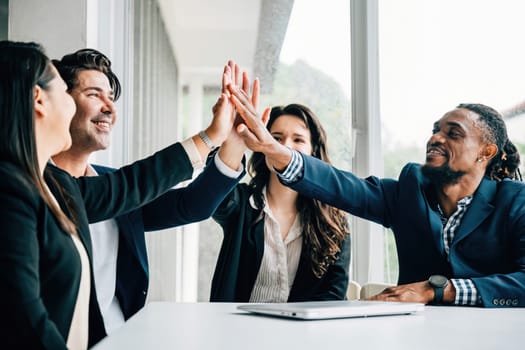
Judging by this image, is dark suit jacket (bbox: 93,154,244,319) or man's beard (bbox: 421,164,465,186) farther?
man's beard (bbox: 421,164,465,186)

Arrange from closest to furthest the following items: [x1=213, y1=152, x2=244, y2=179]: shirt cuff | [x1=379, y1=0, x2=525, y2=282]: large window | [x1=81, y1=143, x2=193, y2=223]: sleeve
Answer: [x1=81, y1=143, x2=193, y2=223]: sleeve
[x1=213, y1=152, x2=244, y2=179]: shirt cuff
[x1=379, y1=0, x2=525, y2=282]: large window

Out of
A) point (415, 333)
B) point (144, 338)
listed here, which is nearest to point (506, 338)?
point (415, 333)

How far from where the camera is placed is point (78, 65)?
1960 millimetres

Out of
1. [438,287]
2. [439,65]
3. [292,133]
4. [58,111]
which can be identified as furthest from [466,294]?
[439,65]

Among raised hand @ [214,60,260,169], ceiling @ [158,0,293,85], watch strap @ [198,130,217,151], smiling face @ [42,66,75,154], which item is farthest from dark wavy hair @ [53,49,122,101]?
ceiling @ [158,0,293,85]

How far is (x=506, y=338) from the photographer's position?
3.37 feet

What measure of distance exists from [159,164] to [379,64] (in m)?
1.65

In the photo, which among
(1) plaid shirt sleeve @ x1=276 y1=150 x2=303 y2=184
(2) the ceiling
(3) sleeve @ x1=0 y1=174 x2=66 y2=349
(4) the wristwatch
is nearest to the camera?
(3) sleeve @ x1=0 y1=174 x2=66 y2=349

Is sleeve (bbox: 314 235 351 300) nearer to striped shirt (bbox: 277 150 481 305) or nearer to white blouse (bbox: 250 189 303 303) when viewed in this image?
white blouse (bbox: 250 189 303 303)

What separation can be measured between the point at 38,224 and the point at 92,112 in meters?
1.01

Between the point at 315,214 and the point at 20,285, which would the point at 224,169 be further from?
the point at 20,285

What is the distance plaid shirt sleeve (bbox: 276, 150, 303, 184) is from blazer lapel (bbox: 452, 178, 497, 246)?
521 millimetres

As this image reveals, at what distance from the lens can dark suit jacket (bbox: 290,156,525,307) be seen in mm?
1788

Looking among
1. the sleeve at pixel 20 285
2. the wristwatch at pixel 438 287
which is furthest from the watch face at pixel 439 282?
the sleeve at pixel 20 285
